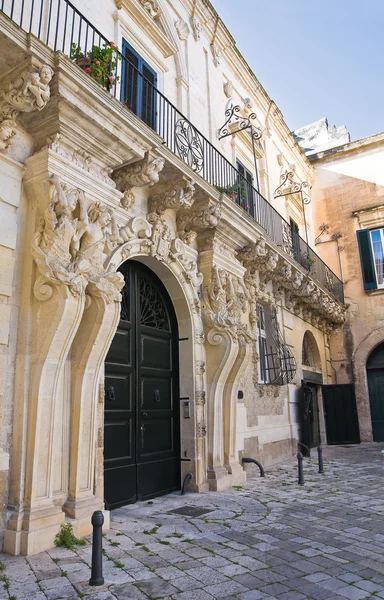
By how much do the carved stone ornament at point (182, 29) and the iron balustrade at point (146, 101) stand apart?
6.63 feet

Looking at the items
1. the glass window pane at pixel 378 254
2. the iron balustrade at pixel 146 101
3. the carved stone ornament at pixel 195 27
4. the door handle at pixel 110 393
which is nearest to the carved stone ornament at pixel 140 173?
the iron balustrade at pixel 146 101

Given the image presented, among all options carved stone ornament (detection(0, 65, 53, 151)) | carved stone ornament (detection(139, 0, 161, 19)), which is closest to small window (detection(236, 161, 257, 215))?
carved stone ornament (detection(139, 0, 161, 19))

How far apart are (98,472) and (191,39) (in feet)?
28.1

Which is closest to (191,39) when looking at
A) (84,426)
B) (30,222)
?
(30,222)

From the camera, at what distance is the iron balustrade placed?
17.0 ft

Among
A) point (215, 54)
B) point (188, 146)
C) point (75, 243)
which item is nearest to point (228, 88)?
point (215, 54)

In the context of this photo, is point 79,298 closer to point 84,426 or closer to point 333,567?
point 84,426

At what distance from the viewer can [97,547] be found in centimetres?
309

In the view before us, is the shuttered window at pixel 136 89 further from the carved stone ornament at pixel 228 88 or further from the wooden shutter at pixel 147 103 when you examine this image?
the carved stone ornament at pixel 228 88

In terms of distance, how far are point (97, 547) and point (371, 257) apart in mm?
15039

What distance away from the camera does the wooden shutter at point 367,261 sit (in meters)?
15.8

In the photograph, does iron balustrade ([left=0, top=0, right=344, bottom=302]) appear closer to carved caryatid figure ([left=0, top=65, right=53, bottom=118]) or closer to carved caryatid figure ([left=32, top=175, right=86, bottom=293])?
carved caryatid figure ([left=0, top=65, right=53, bottom=118])

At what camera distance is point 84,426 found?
459 centimetres

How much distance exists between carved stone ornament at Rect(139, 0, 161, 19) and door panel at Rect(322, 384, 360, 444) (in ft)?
36.7
